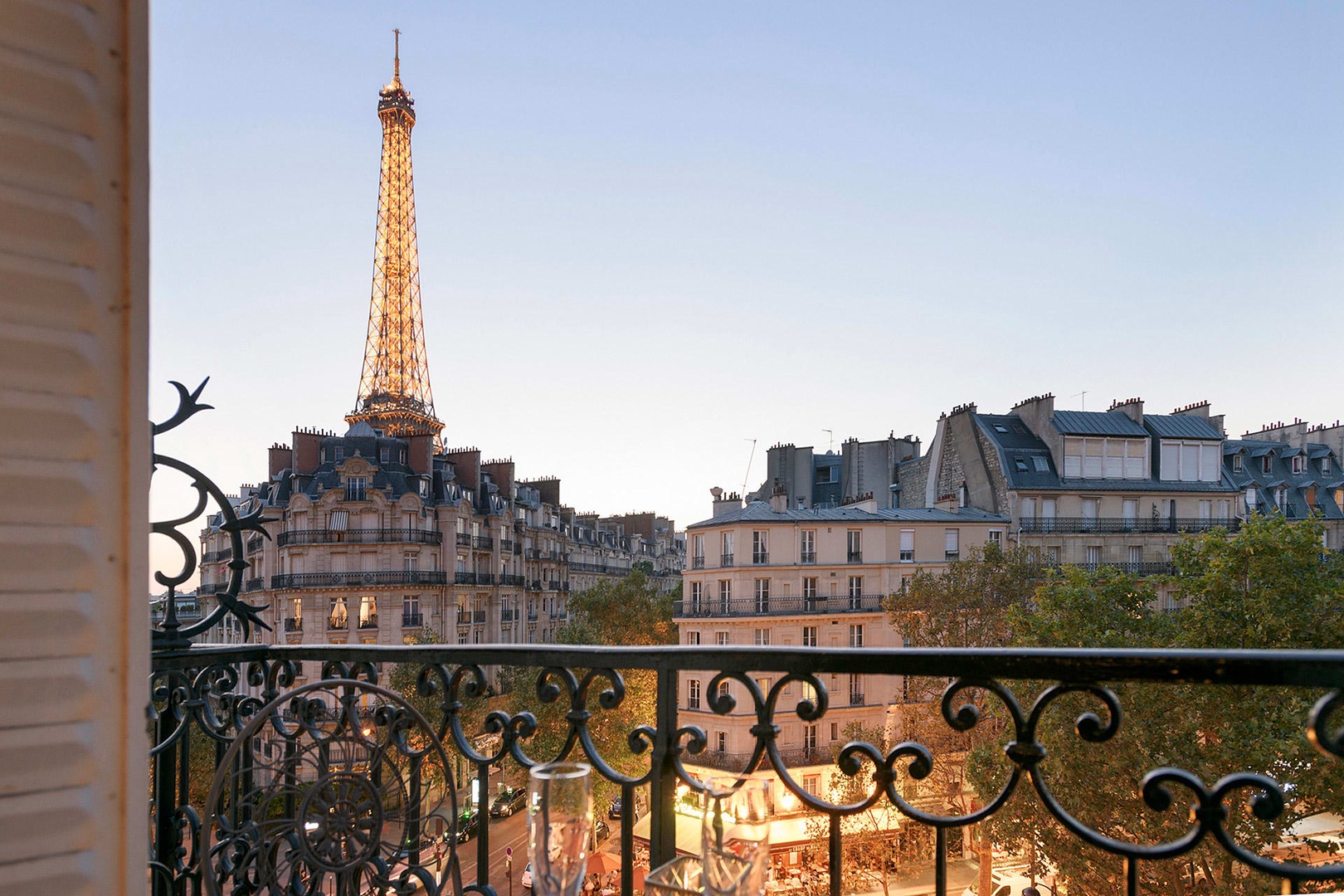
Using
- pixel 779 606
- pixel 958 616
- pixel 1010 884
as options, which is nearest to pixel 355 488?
pixel 779 606

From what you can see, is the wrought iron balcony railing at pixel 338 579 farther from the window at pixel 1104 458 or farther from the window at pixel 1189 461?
the window at pixel 1189 461

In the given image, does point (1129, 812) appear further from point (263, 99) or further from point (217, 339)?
point (217, 339)

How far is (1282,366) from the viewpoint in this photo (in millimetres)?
62938

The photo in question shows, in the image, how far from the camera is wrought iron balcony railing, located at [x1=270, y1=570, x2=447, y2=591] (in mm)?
29547

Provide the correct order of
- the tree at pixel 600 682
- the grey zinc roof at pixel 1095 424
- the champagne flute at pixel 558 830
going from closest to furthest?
the champagne flute at pixel 558 830 < the tree at pixel 600 682 < the grey zinc roof at pixel 1095 424

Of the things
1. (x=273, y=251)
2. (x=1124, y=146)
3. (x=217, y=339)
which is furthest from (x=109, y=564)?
(x=273, y=251)

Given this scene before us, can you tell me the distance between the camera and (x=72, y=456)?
1.18 m

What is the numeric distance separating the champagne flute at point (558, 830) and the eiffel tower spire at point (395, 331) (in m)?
55.9

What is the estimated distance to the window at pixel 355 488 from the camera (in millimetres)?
30484

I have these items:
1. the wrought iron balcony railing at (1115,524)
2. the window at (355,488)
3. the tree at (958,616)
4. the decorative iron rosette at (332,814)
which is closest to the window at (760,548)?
the tree at (958,616)

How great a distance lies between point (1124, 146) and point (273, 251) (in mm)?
64796

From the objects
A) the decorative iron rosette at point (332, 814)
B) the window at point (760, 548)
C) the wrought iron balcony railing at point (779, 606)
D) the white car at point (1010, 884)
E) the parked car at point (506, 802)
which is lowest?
the parked car at point (506, 802)

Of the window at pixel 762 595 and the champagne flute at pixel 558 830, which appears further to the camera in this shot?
the window at pixel 762 595

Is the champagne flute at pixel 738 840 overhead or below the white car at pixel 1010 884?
overhead
